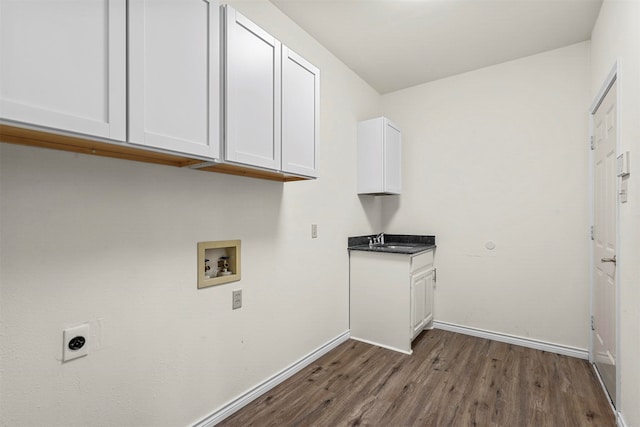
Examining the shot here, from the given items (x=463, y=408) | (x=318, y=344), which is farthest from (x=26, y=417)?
(x=463, y=408)

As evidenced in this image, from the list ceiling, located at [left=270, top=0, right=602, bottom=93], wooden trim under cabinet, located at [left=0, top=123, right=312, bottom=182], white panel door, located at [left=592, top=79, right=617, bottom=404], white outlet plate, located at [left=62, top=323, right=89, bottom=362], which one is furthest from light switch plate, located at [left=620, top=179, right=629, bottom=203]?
white outlet plate, located at [left=62, top=323, right=89, bottom=362]

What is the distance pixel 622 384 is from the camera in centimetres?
172

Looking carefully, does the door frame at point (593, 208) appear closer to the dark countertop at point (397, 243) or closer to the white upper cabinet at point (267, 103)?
the dark countertop at point (397, 243)

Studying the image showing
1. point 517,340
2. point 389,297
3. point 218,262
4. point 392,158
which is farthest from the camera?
point 392,158

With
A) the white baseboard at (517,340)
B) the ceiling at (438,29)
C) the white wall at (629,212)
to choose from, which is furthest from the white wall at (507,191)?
the white wall at (629,212)

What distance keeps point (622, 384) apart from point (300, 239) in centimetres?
215

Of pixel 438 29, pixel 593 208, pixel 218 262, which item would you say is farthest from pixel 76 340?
pixel 593 208

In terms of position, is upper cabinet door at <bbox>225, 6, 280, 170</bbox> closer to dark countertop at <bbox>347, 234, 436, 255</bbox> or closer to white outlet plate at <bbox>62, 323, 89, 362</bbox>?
white outlet plate at <bbox>62, 323, 89, 362</bbox>

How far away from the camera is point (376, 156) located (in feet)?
10.4

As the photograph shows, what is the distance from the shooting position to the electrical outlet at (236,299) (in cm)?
191

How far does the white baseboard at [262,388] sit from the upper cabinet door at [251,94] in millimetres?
1477

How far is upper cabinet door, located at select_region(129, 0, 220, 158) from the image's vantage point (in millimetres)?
1141

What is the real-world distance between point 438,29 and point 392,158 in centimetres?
123

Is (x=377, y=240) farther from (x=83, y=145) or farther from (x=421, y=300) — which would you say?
(x=83, y=145)
